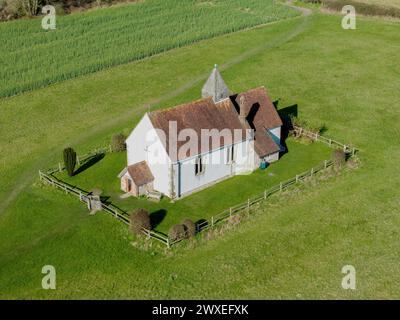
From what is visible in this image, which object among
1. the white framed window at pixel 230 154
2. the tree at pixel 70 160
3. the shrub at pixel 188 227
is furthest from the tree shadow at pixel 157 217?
the tree at pixel 70 160

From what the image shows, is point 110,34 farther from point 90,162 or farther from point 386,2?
point 386,2

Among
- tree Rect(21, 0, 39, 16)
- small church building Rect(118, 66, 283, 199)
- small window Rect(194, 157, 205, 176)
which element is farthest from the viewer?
tree Rect(21, 0, 39, 16)

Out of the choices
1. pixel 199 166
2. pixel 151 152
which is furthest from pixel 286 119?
pixel 151 152

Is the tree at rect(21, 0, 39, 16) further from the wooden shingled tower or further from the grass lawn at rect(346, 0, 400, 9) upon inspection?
the grass lawn at rect(346, 0, 400, 9)

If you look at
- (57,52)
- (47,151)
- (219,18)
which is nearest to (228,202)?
(47,151)

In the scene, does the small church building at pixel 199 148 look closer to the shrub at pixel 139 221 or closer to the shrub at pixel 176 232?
the shrub at pixel 139 221

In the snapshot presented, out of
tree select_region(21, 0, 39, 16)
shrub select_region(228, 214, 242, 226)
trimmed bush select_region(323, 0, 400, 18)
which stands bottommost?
shrub select_region(228, 214, 242, 226)

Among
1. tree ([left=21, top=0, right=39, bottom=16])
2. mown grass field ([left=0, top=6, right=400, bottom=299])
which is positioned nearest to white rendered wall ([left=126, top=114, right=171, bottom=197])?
mown grass field ([left=0, top=6, right=400, bottom=299])
